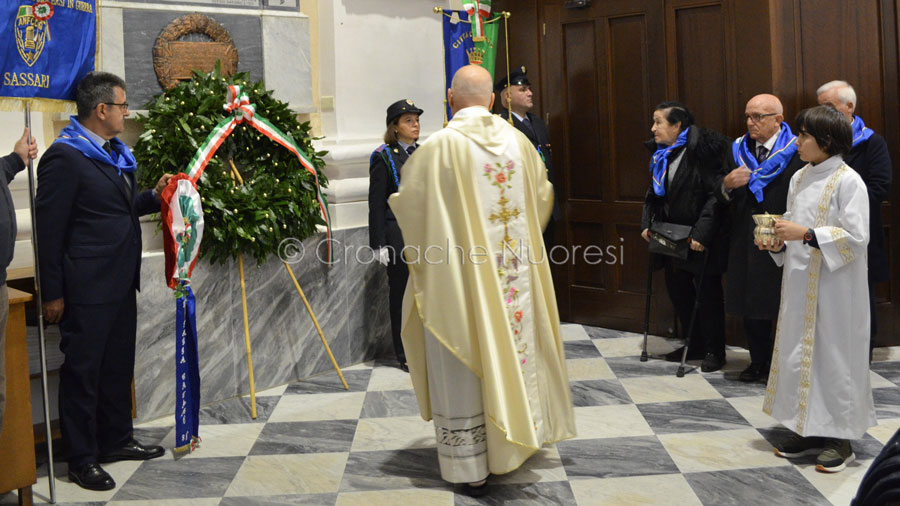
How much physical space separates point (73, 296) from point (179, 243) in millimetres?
575

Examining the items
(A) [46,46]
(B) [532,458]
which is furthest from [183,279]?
(B) [532,458]

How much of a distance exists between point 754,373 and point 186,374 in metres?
3.21

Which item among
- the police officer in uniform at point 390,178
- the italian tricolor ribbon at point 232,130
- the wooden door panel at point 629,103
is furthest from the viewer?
the wooden door panel at point 629,103

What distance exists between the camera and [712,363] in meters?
5.82

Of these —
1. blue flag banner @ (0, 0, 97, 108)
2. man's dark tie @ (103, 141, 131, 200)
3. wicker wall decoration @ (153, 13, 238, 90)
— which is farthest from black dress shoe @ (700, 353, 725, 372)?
blue flag banner @ (0, 0, 97, 108)

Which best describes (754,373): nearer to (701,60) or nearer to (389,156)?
(701,60)

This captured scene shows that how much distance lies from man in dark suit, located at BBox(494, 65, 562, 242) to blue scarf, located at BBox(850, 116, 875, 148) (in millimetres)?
2055

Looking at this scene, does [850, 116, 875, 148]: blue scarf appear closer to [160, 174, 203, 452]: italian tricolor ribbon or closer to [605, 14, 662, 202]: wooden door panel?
[605, 14, 662, 202]: wooden door panel

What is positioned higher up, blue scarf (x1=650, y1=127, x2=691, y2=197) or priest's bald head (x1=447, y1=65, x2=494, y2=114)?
priest's bald head (x1=447, y1=65, x2=494, y2=114)

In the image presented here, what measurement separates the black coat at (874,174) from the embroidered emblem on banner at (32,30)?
4.28 meters

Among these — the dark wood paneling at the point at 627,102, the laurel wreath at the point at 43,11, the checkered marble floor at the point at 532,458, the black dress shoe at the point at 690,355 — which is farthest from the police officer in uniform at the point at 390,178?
the laurel wreath at the point at 43,11

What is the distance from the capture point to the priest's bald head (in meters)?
3.99

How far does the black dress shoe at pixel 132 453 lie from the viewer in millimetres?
4543

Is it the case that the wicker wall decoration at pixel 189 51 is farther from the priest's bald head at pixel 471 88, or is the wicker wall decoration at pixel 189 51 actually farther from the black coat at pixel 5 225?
the priest's bald head at pixel 471 88
